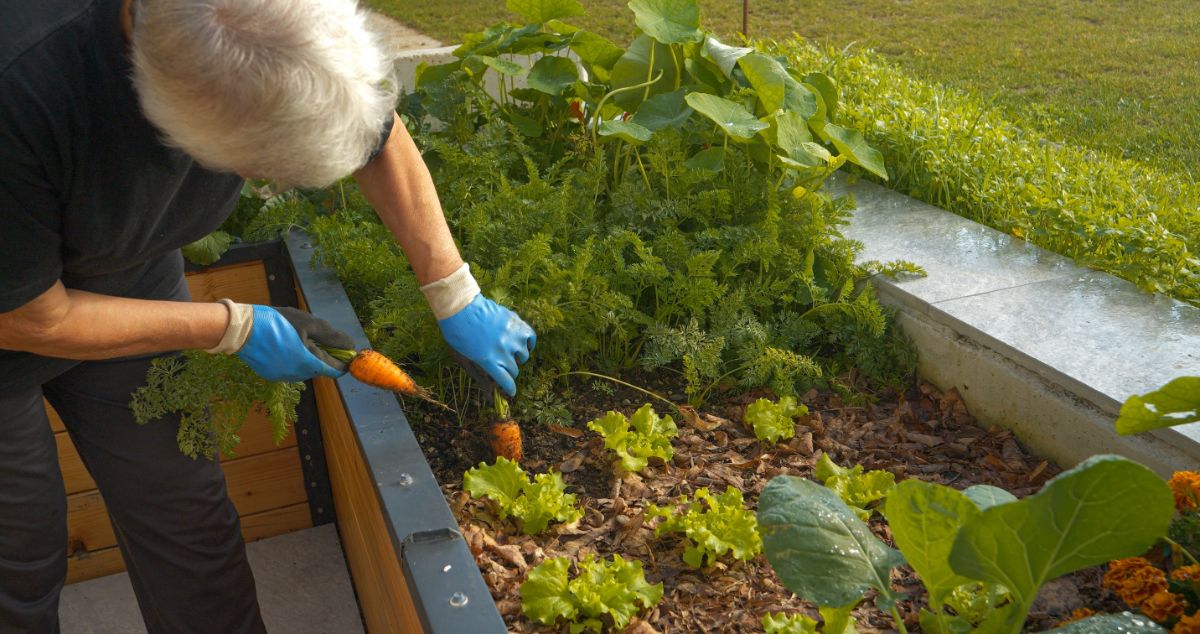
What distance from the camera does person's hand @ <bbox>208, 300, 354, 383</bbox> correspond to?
187 centimetres

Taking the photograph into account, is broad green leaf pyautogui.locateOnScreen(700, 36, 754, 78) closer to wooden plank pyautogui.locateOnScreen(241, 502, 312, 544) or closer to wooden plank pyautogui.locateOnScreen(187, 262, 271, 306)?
wooden plank pyautogui.locateOnScreen(187, 262, 271, 306)

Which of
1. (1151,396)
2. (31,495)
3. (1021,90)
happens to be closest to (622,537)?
(1151,396)

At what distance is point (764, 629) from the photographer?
1708 millimetres

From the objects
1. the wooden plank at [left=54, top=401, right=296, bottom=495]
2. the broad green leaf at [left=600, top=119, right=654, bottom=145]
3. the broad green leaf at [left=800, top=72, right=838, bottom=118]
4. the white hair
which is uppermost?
the white hair

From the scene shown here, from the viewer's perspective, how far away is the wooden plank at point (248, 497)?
270cm

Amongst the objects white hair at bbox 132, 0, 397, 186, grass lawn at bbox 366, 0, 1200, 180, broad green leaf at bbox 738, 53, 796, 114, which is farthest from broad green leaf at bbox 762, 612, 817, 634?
grass lawn at bbox 366, 0, 1200, 180

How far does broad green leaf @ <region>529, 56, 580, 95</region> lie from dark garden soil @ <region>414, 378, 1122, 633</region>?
3.33 feet

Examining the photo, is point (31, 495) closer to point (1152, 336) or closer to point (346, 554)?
point (346, 554)

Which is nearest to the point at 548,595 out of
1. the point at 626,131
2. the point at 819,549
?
the point at 819,549

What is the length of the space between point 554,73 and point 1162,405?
2.03 meters

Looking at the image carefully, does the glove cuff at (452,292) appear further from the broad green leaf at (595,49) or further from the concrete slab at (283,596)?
the broad green leaf at (595,49)

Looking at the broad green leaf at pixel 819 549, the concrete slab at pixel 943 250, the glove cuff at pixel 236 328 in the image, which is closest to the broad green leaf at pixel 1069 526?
the broad green leaf at pixel 819 549

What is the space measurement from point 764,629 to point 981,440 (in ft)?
2.58

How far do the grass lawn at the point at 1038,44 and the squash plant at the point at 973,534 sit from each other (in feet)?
8.34
